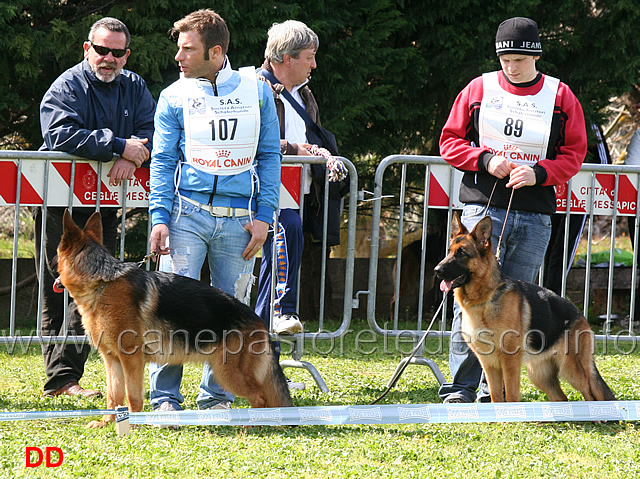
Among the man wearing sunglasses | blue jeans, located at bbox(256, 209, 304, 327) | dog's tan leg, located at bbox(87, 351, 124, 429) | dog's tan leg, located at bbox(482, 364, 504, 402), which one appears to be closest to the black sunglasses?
the man wearing sunglasses

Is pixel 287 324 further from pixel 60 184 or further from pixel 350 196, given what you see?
pixel 60 184

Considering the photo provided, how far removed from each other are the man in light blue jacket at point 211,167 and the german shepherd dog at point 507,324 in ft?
4.05

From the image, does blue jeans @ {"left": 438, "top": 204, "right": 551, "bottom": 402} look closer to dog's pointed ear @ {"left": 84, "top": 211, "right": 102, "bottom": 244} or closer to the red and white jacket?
the red and white jacket

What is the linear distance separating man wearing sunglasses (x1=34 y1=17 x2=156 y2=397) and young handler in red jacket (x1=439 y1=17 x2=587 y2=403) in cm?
214

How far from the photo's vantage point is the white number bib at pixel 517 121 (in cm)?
520

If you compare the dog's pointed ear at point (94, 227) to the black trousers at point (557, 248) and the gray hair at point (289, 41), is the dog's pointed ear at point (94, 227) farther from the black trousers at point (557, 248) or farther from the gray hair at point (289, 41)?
the black trousers at point (557, 248)

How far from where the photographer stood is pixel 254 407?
4.49 metres

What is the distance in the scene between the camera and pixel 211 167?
186 inches

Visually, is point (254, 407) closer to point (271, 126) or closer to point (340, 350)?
point (271, 126)

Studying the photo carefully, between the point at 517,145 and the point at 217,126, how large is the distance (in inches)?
77.6

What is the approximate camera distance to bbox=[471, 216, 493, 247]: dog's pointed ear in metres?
4.90

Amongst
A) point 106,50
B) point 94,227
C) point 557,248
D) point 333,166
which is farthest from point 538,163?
point 557,248

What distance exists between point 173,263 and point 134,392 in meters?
0.81

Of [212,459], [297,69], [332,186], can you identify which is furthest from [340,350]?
[212,459]
